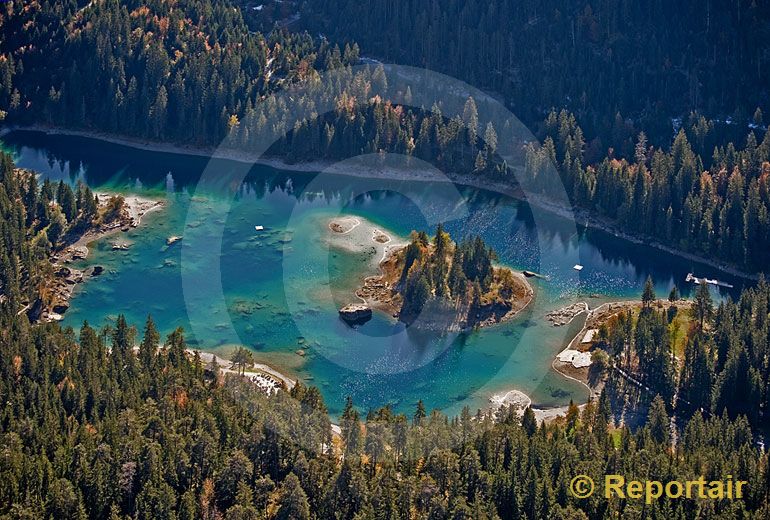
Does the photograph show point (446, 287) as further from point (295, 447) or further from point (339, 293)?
point (295, 447)

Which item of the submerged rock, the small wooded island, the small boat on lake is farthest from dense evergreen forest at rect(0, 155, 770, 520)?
the small boat on lake

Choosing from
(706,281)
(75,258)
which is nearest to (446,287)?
(706,281)

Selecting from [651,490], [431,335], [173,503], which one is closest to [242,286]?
[431,335]

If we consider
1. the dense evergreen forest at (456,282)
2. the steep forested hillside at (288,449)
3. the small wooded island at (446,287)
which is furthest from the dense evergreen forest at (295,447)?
the dense evergreen forest at (456,282)

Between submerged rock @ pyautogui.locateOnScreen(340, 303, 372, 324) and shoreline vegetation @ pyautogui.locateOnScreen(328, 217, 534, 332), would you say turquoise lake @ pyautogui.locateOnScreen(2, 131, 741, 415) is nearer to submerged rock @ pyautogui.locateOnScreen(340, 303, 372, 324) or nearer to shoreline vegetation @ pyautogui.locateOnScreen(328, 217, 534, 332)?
submerged rock @ pyautogui.locateOnScreen(340, 303, 372, 324)

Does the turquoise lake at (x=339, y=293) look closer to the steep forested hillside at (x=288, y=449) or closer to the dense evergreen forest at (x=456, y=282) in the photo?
the dense evergreen forest at (x=456, y=282)

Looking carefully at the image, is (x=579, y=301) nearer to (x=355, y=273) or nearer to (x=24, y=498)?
(x=355, y=273)
